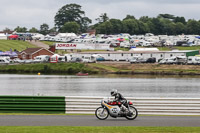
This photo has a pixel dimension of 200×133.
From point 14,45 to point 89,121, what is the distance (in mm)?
133406

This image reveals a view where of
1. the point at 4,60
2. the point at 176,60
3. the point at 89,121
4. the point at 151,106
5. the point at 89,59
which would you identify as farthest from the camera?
the point at 4,60

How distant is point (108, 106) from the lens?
23.2m

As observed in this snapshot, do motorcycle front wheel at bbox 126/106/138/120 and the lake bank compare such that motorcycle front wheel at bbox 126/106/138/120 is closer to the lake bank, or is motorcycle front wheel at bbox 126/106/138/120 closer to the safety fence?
the safety fence

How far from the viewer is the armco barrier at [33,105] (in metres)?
25.4

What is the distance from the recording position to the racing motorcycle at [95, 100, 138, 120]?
2306 cm

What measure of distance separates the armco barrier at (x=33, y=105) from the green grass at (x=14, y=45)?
398ft

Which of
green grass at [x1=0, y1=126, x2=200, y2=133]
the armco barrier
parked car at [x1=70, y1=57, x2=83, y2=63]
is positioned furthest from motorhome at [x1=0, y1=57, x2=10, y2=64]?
green grass at [x1=0, y1=126, x2=200, y2=133]

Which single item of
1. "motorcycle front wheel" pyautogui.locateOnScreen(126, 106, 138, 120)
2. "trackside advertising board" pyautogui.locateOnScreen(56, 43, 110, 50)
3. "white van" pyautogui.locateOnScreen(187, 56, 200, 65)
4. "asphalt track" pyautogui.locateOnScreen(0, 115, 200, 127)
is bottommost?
"asphalt track" pyautogui.locateOnScreen(0, 115, 200, 127)

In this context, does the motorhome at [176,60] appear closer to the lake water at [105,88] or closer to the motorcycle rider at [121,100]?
the lake water at [105,88]

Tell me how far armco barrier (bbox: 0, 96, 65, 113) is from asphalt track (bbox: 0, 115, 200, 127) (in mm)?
1170

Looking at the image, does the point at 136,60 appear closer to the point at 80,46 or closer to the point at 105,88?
the point at 80,46

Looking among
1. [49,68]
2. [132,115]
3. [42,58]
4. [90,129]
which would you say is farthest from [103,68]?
[90,129]

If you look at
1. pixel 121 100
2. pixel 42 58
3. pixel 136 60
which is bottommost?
pixel 121 100

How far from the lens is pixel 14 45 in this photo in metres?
153
